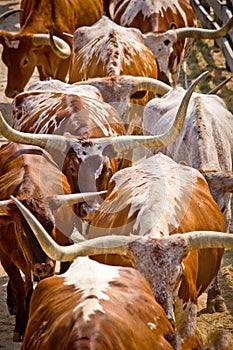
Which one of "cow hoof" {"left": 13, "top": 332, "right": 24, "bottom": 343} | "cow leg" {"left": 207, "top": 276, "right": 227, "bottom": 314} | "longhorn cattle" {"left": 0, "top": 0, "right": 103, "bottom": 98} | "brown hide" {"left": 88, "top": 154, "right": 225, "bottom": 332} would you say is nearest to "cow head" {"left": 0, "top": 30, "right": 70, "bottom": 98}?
"longhorn cattle" {"left": 0, "top": 0, "right": 103, "bottom": 98}

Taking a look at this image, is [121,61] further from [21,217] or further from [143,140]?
[21,217]

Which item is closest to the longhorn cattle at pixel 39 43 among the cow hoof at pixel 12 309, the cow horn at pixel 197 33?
the cow horn at pixel 197 33

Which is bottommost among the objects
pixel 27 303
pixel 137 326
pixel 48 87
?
pixel 27 303

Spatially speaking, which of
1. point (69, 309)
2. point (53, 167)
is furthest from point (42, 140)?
point (69, 309)

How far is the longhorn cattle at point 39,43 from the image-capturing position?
10961mm

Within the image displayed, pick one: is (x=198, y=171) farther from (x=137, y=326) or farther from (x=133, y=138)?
(x=137, y=326)

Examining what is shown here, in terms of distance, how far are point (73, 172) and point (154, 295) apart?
2135mm

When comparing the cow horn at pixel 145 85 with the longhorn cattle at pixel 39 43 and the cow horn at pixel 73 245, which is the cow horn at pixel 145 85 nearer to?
the longhorn cattle at pixel 39 43

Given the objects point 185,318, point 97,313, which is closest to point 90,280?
point 97,313

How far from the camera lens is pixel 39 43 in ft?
35.7

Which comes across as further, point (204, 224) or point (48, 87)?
point (48, 87)

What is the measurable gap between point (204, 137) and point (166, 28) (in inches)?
168

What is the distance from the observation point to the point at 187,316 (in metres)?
5.43

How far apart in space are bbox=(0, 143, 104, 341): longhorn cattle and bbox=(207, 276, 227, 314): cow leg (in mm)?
1275
